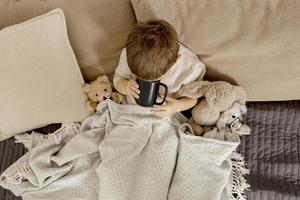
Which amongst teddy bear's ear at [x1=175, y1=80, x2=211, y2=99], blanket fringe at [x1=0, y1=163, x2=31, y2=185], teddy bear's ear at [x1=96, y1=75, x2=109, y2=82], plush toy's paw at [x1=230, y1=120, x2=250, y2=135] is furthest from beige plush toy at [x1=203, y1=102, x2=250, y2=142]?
blanket fringe at [x1=0, y1=163, x2=31, y2=185]

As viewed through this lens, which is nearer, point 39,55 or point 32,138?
point 39,55

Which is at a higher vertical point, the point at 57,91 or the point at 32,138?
the point at 57,91

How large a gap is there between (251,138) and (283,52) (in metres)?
0.30

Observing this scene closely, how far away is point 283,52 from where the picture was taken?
117cm

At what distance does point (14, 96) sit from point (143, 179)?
49 cm

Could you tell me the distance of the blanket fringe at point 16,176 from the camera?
1269 mm

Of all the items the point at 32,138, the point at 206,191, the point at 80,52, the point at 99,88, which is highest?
the point at 80,52

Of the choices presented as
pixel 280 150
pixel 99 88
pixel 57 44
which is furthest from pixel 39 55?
pixel 280 150

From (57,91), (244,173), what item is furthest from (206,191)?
(57,91)

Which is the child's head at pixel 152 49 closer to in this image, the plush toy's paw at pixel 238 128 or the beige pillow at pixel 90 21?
the beige pillow at pixel 90 21

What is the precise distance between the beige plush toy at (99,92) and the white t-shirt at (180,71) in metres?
0.06

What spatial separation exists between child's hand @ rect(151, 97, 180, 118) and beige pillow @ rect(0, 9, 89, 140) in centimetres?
25

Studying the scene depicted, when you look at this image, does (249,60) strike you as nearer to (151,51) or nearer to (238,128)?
(238,128)

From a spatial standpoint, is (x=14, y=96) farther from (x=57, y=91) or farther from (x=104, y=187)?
(x=104, y=187)
